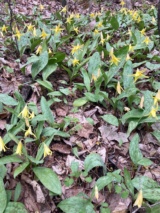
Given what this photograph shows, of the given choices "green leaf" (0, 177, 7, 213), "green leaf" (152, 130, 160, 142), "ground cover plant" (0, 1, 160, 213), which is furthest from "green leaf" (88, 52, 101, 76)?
"green leaf" (0, 177, 7, 213)

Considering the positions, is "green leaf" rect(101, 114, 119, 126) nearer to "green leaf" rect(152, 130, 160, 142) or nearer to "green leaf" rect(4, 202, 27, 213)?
"green leaf" rect(152, 130, 160, 142)

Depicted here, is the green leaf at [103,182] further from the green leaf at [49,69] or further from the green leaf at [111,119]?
the green leaf at [49,69]

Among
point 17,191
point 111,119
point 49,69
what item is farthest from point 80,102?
point 17,191

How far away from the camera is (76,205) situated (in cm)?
167

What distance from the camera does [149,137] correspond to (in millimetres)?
2355

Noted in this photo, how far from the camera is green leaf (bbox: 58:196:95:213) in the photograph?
5.41ft

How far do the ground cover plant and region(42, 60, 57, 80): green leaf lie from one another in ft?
0.04

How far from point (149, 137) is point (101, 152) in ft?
1.69

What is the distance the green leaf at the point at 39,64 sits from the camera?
2.82 meters

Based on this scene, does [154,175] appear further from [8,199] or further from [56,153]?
[8,199]

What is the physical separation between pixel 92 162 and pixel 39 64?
1.42 m

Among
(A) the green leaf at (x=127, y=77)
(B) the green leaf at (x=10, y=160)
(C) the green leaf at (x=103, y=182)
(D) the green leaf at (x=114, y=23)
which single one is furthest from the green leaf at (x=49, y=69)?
(D) the green leaf at (x=114, y=23)

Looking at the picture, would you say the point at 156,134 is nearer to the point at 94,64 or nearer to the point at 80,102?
the point at 80,102

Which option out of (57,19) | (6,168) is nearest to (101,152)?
(6,168)
